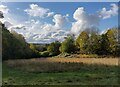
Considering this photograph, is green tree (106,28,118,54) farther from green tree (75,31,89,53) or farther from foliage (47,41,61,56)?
foliage (47,41,61,56)

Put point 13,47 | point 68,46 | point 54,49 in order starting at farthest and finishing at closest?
point 13,47, point 68,46, point 54,49

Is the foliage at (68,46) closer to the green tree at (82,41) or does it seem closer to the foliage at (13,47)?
the green tree at (82,41)

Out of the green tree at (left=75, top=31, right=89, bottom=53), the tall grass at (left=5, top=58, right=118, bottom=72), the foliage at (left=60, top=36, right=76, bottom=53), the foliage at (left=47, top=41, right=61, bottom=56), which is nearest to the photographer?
the tall grass at (left=5, top=58, right=118, bottom=72)

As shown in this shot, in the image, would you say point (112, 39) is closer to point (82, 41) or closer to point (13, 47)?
point (82, 41)

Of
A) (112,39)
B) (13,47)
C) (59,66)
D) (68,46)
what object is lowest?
(59,66)

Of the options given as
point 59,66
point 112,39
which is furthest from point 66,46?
point 59,66

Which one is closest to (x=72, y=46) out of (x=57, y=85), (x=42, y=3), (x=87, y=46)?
(x=87, y=46)

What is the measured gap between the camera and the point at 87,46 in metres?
20.2

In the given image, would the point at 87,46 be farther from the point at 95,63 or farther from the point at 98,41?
the point at 95,63

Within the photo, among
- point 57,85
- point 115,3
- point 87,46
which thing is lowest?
point 57,85

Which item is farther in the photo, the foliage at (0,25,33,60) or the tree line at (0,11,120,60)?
the foliage at (0,25,33,60)

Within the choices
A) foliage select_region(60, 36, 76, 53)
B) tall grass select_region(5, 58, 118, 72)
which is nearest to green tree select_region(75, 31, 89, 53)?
foliage select_region(60, 36, 76, 53)

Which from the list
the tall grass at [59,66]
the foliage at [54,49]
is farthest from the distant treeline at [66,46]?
the tall grass at [59,66]

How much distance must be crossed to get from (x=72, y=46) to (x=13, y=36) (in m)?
5.46
